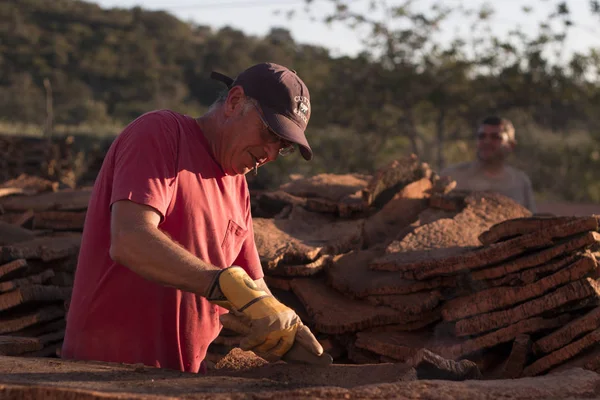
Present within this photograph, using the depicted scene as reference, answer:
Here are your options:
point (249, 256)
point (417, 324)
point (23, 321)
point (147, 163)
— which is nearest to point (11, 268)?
point (23, 321)

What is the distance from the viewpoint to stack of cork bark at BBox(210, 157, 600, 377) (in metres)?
3.30

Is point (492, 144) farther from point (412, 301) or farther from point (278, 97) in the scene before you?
point (278, 97)

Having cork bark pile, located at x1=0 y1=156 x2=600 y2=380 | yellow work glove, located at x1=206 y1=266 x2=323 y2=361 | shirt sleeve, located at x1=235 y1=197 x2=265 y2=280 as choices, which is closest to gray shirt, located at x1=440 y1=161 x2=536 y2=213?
cork bark pile, located at x1=0 y1=156 x2=600 y2=380

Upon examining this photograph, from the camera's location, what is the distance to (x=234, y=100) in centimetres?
255

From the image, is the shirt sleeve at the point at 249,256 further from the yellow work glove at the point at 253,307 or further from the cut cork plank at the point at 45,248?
the cut cork plank at the point at 45,248

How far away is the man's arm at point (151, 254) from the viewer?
223 cm

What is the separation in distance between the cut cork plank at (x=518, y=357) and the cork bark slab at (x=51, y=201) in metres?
3.26

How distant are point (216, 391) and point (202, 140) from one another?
3.15ft

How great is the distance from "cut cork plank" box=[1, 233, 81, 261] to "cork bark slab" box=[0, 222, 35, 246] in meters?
0.11

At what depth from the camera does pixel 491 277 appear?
3621 mm

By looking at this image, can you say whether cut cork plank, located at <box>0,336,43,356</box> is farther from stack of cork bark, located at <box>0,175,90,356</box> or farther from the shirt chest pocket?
the shirt chest pocket

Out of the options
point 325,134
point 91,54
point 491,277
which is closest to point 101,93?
point 91,54

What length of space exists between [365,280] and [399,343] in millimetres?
504

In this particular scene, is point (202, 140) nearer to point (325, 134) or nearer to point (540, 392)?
point (540, 392)
